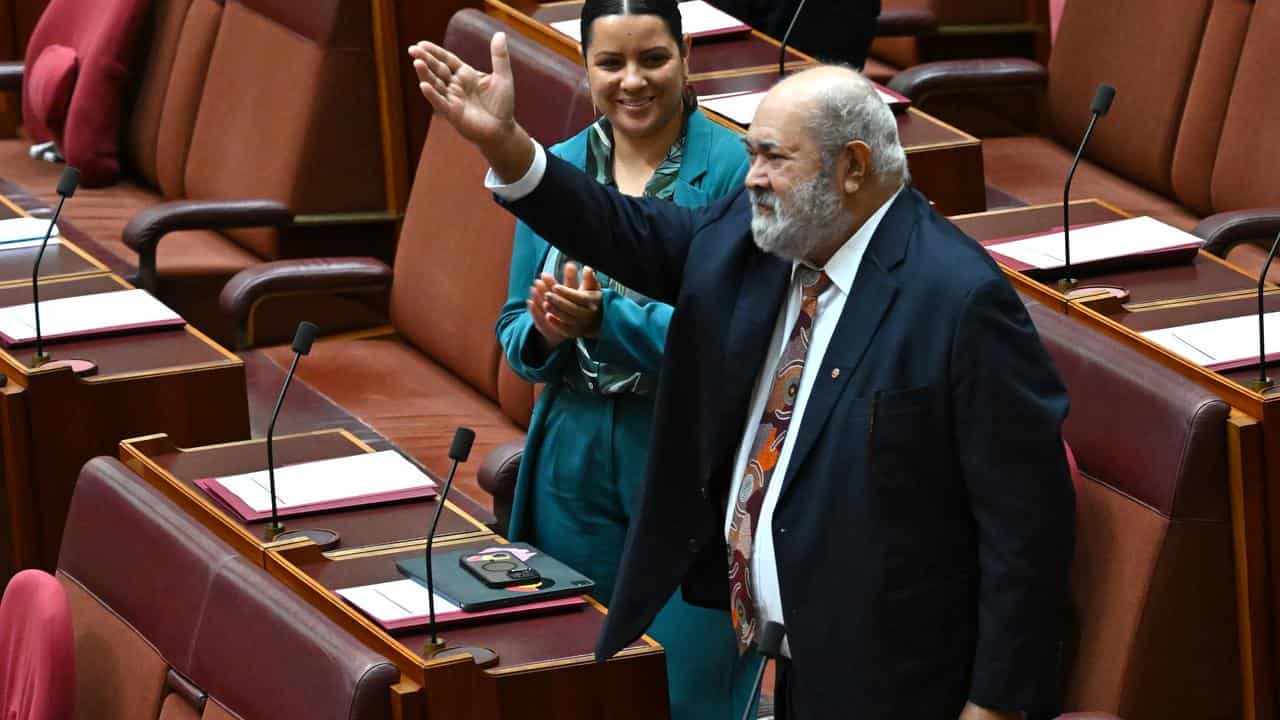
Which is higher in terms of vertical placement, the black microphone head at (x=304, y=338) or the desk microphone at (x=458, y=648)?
A: the black microphone head at (x=304, y=338)

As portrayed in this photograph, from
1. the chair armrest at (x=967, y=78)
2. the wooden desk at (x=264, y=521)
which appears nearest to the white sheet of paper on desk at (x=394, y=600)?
the wooden desk at (x=264, y=521)

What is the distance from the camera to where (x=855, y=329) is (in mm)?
1638

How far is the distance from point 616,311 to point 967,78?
170cm

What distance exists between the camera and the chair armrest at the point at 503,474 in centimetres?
242

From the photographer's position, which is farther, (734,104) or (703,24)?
(703,24)

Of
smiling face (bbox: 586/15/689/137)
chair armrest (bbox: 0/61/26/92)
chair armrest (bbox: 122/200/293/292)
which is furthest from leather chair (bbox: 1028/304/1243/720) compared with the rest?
chair armrest (bbox: 0/61/26/92)

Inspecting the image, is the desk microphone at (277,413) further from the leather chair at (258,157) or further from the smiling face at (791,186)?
the leather chair at (258,157)

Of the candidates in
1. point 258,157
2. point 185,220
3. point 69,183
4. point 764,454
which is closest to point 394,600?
point 764,454

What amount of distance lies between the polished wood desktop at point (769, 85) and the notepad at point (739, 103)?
0.02 metres

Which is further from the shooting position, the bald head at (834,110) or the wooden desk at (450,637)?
the wooden desk at (450,637)

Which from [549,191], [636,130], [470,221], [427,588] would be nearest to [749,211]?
[549,191]

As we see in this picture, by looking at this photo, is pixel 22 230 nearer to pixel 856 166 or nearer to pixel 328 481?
pixel 328 481

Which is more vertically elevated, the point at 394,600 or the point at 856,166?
the point at 856,166

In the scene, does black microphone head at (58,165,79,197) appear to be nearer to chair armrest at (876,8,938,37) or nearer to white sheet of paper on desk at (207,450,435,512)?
white sheet of paper on desk at (207,450,435,512)
